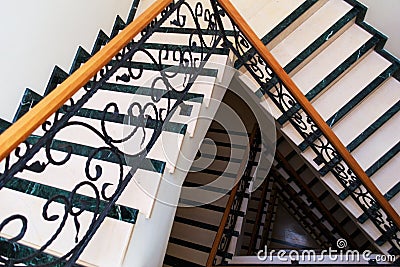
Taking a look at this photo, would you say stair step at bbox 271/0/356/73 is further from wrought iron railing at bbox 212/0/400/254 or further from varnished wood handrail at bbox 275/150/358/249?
varnished wood handrail at bbox 275/150/358/249

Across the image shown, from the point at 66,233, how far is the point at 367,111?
10.8 ft

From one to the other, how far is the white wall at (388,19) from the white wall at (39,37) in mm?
3224

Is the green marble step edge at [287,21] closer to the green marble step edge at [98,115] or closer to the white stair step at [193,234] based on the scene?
the green marble step edge at [98,115]

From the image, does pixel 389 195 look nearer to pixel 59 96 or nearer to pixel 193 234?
pixel 193 234

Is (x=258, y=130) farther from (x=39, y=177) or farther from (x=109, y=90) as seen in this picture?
(x=39, y=177)

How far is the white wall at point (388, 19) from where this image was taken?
14.2 ft

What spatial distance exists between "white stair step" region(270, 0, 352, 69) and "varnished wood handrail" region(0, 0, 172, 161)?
7.32ft

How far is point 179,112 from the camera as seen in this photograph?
283cm

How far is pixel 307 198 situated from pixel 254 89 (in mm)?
2721

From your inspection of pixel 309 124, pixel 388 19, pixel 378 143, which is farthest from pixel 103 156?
pixel 388 19

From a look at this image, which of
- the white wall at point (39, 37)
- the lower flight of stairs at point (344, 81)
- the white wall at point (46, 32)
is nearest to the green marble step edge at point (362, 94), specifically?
the lower flight of stairs at point (344, 81)

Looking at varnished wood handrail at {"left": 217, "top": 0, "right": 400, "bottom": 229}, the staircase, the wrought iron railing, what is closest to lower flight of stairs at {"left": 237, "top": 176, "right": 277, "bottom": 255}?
the staircase

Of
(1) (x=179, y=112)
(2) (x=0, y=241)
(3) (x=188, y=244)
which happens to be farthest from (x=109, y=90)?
(3) (x=188, y=244)

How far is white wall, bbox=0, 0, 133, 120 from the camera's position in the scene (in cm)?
325
